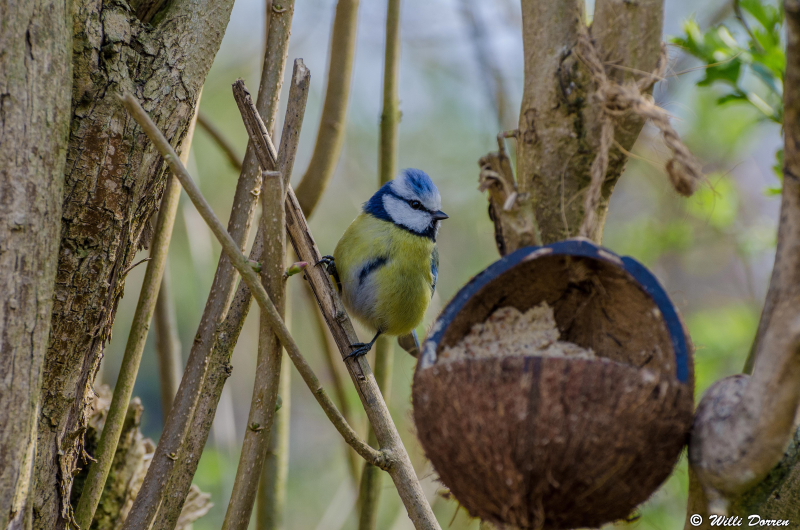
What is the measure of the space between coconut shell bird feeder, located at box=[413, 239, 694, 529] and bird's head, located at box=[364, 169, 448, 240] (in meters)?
1.20

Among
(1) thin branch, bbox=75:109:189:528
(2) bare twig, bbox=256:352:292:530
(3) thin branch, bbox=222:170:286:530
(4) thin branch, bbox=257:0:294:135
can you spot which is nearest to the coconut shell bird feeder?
(3) thin branch, bbox=222:170:286:530

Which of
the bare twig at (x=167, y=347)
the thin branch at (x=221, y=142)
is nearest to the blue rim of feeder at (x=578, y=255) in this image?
the bare twig at (x=167, y=347)

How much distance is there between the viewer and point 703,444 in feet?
3.40

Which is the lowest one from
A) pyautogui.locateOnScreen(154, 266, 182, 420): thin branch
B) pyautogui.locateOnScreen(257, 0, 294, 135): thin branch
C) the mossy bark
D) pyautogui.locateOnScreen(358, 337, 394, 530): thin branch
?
pyautogui.locateOnScreen(358, 337, 394, 530): thin branch

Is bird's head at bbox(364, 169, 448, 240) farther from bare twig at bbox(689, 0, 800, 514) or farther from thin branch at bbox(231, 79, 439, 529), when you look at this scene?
bare twig at bbox(689, 0, 800, 514)

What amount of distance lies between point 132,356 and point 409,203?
1.09 meters

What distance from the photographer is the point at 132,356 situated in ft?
5.86

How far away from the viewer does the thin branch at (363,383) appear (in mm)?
1419

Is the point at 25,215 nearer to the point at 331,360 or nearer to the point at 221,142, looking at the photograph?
the point at 221,142

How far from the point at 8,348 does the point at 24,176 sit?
0.29m

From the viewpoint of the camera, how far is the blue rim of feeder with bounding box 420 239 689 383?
1.07 m

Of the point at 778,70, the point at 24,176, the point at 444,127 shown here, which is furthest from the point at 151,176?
the point at 444,127

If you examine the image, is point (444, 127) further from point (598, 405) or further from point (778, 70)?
point (598, 405)

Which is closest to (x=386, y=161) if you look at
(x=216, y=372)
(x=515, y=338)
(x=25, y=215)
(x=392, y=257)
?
(x=392, y=257)
